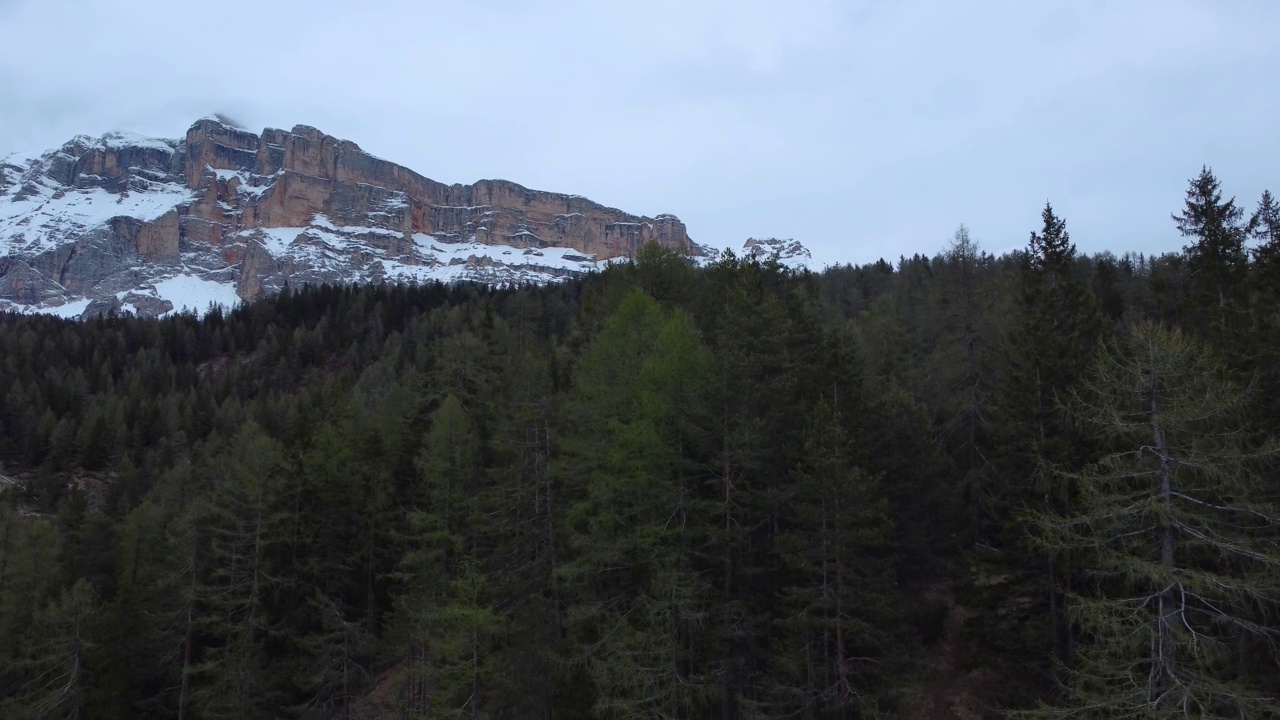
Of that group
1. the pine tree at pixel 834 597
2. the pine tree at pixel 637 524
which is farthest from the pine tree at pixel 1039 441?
the pine tree at pixel 637 524

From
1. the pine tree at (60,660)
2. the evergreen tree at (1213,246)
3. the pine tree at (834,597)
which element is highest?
the evergreen tree at (1213,246)

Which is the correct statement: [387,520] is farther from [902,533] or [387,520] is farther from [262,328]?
[262,328]

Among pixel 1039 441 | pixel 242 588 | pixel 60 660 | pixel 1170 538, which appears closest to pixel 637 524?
pixel 1039 441

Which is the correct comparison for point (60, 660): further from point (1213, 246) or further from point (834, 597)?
point (1213, 246)

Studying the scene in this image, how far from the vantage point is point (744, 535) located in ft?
56.9

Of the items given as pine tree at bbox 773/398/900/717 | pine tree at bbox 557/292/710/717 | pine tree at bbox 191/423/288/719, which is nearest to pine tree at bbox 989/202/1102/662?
pine tree at bbox 773/398/900/717

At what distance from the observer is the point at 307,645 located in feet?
75.7

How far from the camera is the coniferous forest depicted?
37.7 ft

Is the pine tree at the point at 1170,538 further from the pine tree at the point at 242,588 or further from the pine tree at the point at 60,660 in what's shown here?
the pine tree at the point at 60,660

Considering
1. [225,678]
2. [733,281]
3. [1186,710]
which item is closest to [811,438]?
[1186,710]

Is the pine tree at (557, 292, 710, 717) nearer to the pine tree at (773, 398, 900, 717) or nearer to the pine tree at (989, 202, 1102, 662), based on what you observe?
the pine tree at (773, 398, 900, 717)

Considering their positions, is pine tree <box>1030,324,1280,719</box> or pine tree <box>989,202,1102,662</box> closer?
pine tree <box>1030,324,1280,719</box>

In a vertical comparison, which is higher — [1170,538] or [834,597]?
[1170,538]

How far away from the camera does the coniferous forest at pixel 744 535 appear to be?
37.7 feet
